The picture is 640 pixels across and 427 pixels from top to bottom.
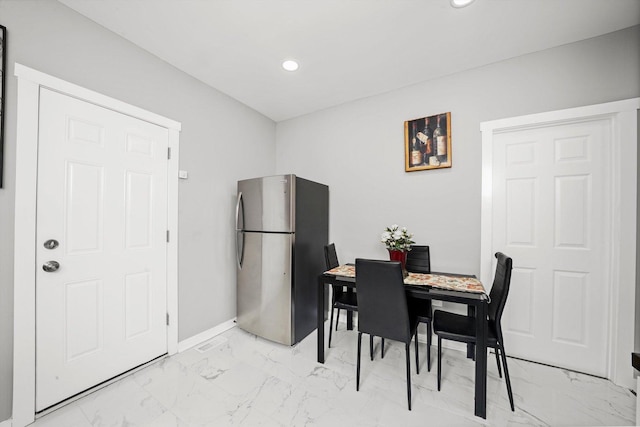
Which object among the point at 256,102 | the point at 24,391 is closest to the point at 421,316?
the point at 24,391

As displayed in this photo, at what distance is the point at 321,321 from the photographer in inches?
85.3

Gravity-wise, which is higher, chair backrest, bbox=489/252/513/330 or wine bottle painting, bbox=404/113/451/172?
wine bottle painting, bbox=404/113/451/172

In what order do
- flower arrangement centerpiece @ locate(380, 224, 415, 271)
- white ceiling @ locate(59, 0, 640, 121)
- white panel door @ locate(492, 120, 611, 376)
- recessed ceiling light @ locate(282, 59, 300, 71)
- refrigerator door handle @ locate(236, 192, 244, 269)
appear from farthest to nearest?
refrigerator door handle @ locate(236, 192, 244, 269), recessed ceiling light @ locate(282, 59, 300, 71), flower arrangement centerpiece @ locate(380, 224, 415, 271), white panel door @ locate(492, 120, 611, 376), white ceiling @ locate(59, 0, 640, 121)

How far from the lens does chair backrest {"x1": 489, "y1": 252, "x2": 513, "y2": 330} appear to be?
5.20ft

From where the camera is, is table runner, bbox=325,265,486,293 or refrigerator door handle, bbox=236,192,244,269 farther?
refrigerator door handle, bbox=236,192,244,269

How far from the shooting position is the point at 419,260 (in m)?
2.46

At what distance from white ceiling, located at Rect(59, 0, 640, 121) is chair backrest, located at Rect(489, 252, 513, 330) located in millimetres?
1747

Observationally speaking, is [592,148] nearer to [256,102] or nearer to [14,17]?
[256,102]

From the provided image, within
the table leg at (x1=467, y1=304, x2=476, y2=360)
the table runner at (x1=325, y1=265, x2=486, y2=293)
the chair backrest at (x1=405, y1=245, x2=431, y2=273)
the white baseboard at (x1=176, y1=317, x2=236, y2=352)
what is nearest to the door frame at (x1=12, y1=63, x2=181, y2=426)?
the white baseboard at (x1=176, y1=317, x2=236, y2=352)

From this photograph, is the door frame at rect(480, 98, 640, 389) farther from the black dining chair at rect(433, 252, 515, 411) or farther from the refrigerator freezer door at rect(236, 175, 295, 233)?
the refrigerator freezer door at rect(236, 175, 295, 233)

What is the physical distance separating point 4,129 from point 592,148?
411cm

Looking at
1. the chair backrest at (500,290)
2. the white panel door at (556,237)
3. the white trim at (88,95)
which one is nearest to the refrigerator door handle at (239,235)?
the white trim at (88,95)

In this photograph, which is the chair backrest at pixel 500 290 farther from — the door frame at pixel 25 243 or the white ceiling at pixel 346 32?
the door frame at pixel 25 243

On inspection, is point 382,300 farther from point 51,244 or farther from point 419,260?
point 51,244
